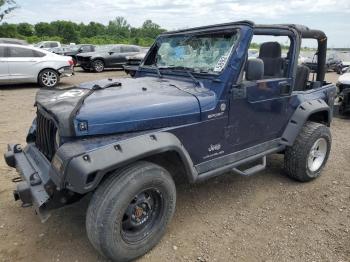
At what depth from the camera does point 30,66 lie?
11945mm

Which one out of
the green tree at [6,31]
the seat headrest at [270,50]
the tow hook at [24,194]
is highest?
the green tree at [6,31]

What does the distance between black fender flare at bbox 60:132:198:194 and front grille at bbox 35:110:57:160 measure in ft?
2.48

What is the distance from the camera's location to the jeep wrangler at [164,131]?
273 cm

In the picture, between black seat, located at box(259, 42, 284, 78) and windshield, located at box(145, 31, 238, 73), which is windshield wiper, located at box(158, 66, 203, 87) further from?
black seat, located at box(259, 42, 284, 78)

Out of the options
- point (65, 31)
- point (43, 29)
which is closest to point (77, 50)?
point (65, 31)

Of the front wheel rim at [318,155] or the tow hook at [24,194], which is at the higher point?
the tow hook at [24,194]

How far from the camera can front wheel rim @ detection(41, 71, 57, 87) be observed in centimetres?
1229

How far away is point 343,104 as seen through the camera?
8.67m

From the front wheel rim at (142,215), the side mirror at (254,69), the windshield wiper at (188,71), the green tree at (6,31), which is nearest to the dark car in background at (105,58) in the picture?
the windshield wiper at (188,71)

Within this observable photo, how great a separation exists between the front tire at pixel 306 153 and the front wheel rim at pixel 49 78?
10041mm

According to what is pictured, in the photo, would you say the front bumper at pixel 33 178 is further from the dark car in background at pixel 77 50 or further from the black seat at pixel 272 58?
the dark car in background at pixel 77 50

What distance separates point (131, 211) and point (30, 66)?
414 inches

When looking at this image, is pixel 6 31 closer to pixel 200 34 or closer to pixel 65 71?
pixel 65 71

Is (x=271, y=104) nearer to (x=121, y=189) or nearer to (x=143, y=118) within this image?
(x=143, y=118)
